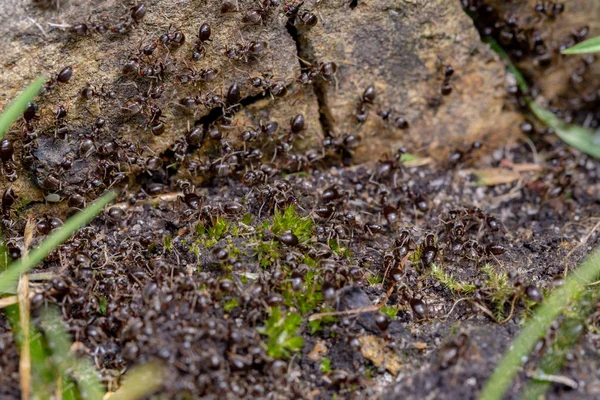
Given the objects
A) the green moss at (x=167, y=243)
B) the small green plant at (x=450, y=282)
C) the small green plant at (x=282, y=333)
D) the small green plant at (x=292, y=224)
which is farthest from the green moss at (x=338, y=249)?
the green moss at (x=167, y=243)

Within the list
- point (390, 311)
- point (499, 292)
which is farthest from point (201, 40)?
point (499, 292)

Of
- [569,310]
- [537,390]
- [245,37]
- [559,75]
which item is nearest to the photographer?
[537,390]

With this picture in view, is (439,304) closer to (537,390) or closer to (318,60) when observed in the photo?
(537,390)

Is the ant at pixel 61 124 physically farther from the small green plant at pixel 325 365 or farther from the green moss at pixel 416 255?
the green moss at pixel 416 255

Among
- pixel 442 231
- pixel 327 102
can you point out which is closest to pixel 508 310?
pixel 442 231

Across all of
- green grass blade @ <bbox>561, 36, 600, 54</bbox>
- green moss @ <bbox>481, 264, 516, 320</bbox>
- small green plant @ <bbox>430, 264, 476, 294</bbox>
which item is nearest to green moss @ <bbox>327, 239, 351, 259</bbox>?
small green plant @ <bbox>430, 264, 476, 294</bbox>

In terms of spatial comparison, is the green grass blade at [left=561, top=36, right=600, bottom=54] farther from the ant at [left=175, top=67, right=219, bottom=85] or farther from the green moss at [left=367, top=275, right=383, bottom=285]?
the ant at [left=175, top=67, right=219, bottom=85]
